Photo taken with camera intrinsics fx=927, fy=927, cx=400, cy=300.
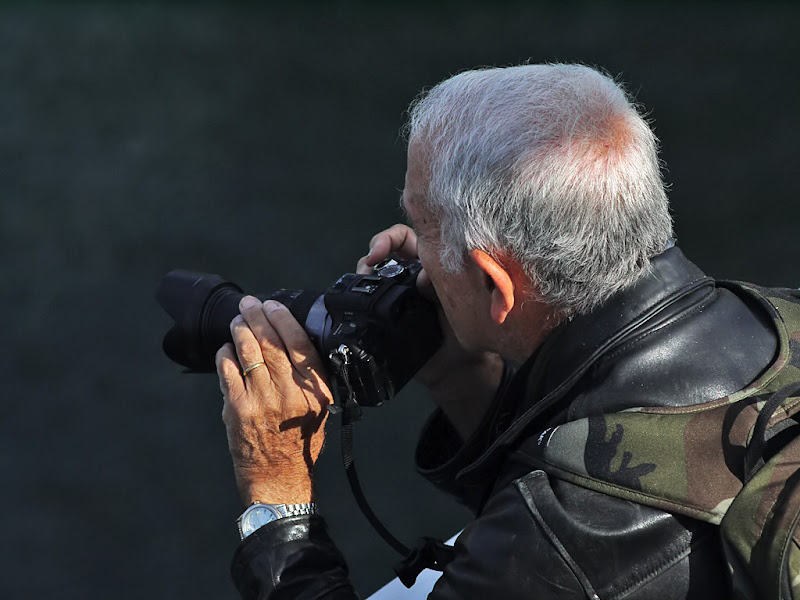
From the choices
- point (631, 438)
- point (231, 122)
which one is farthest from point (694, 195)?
point (631, 438)

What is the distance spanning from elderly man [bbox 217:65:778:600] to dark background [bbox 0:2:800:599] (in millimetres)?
1214

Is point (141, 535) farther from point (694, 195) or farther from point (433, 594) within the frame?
point (694, 195)

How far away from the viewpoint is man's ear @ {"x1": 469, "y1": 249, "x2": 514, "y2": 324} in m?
1.12

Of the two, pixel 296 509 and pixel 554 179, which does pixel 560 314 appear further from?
pixel 296 509

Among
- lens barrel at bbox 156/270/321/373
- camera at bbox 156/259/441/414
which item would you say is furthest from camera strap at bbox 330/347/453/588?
lens barrel at bbox 156/270/321/373

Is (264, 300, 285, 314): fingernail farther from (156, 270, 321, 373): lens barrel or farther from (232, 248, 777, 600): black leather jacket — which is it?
(232, 248, 777, 600): black leather jacket

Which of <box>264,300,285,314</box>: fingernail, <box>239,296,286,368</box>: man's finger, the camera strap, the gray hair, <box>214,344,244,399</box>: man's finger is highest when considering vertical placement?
the gray hair

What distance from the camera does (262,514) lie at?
4.33 feet

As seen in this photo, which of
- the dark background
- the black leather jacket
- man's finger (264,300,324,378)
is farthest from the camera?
the dark background

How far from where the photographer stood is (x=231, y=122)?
313cm

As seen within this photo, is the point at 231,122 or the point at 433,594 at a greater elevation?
the point at 231,122

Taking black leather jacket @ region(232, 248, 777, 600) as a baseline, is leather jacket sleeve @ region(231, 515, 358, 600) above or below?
below

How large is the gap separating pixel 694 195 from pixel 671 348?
7.13 feet

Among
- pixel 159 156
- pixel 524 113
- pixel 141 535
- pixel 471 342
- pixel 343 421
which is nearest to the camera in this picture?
pixel 524 113
